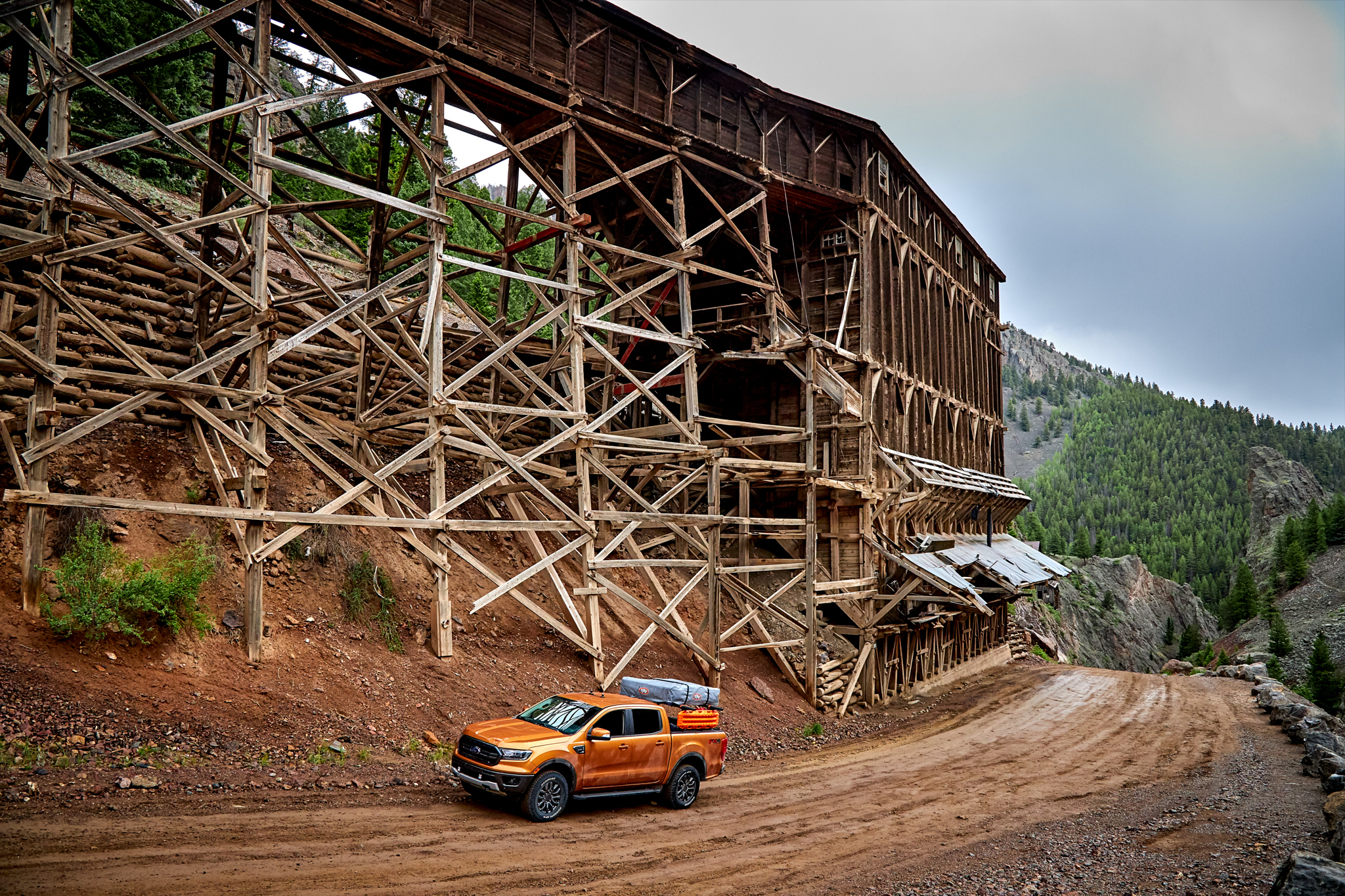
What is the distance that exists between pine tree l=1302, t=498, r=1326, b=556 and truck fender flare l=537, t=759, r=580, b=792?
104 m

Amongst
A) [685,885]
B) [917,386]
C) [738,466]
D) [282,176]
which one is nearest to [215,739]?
[685,885]

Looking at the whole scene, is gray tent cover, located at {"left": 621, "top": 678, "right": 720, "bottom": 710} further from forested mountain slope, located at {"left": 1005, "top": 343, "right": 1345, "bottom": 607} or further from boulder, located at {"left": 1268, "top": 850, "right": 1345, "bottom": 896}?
forested mountain slope, located at {"left": 1005, "top": 343, "right": 1345, "bottom": 607}

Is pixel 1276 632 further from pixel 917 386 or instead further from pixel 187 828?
pixel 187 828

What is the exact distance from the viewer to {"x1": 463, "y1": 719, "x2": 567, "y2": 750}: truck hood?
9914 millimetres

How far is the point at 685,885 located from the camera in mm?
8430

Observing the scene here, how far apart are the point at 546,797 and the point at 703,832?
2.13 m

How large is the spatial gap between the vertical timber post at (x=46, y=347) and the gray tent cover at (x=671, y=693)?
848 cm

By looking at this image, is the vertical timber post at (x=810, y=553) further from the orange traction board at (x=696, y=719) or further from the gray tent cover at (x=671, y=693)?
the orange traction board at (x=696, y=719)

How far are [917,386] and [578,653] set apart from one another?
1771 centimetres

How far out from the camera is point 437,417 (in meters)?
14.1

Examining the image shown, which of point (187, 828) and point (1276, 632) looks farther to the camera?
point (1276, 632)

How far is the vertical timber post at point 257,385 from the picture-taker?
12.0m

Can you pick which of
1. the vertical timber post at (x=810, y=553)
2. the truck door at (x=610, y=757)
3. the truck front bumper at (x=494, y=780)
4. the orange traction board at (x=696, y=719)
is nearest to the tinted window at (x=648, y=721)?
the truck door at (x=610, y=757)

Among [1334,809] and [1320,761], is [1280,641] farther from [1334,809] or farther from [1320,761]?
[1334,809]
